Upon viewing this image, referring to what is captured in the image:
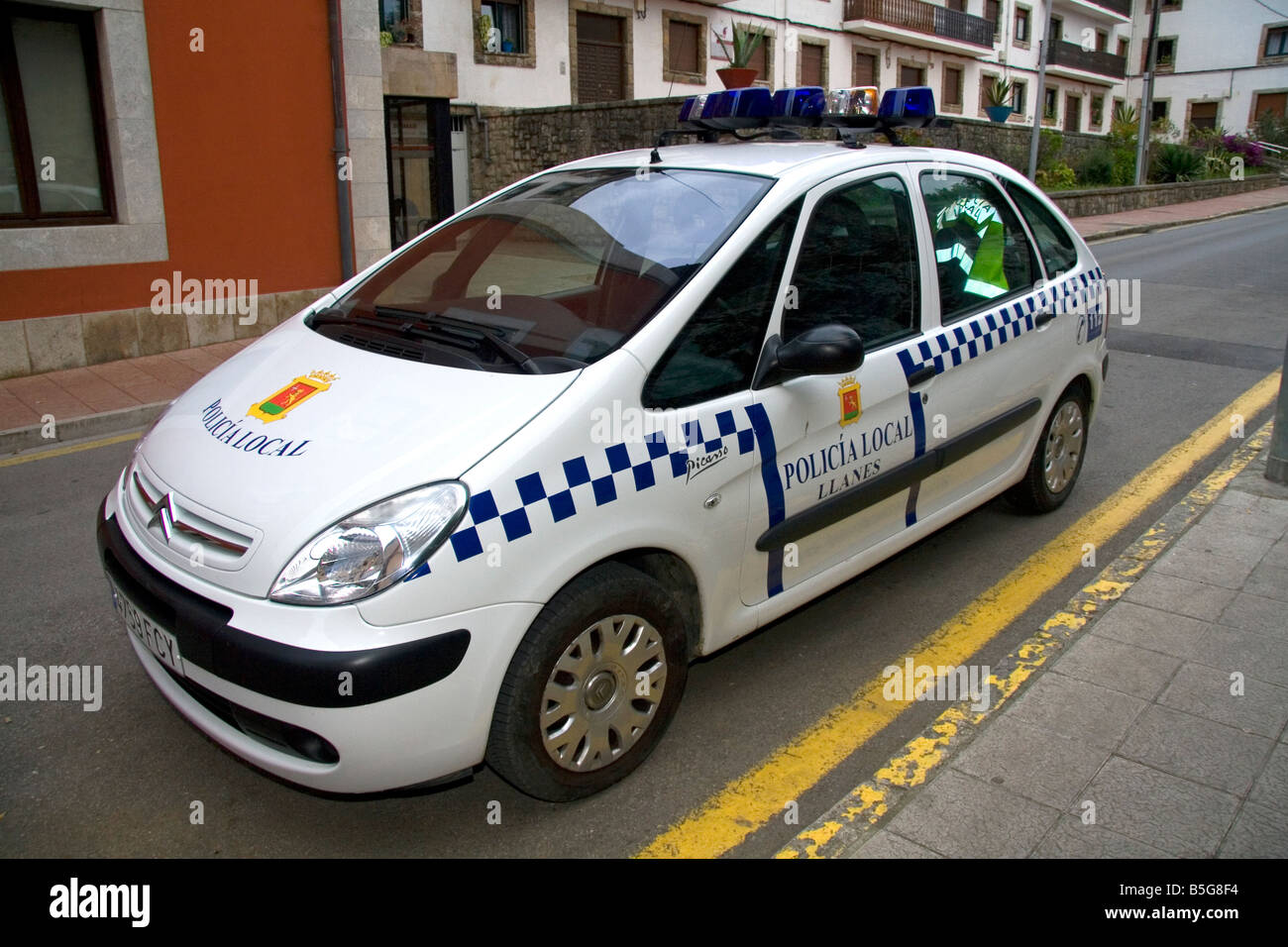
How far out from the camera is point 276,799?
9.41 feet

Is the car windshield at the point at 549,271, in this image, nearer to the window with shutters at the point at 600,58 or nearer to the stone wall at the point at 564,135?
the stone wall at the point at 564,135

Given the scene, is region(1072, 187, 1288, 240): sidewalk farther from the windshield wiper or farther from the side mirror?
the windshield wiper

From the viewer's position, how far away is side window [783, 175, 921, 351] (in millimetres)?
3279

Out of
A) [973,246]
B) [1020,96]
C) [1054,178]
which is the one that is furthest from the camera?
[1020,96]

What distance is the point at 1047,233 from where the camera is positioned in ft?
15.2

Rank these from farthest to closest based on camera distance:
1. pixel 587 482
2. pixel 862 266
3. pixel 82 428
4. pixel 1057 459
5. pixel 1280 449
→ pixel 82 428
pixel 1280 449
pixel 1057 459
pixel 862 266
pixel 587 482

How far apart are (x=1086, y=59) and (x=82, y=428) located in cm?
4760

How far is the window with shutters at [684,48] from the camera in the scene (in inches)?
985

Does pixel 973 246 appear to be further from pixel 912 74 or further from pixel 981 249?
pixel 912 74

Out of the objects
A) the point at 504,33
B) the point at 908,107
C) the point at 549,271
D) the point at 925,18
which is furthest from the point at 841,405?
the point at 925,18

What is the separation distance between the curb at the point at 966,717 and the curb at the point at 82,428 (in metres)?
5.75

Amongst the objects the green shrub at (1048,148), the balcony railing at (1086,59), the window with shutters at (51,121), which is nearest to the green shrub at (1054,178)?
the green shrub at (1048,148)
